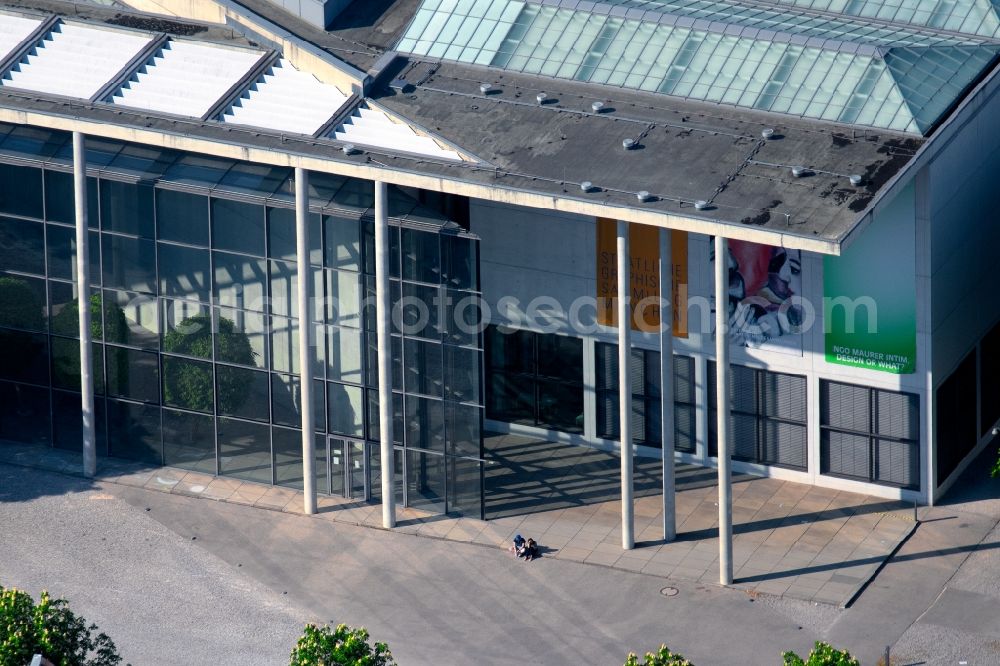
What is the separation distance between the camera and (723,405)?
56469 millimetres

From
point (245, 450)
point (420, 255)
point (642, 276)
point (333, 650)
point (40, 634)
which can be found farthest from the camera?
point (245, 450)

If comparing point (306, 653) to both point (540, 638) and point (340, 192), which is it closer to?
point (540, 638)

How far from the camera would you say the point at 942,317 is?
60.2 meters

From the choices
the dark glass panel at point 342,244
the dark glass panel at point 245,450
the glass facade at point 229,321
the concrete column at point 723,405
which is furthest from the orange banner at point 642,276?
the dark glass panel at point 245,450

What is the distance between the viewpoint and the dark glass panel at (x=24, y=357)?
65.4 meters

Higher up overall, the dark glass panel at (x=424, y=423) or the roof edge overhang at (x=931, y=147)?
the roof edge overhang at (x=931, y=147)

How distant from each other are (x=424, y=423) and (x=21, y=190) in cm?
1383

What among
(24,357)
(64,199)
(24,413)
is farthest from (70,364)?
(64,199)

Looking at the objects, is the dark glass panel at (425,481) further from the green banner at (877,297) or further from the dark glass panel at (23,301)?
the dark glass panel at (23,301)

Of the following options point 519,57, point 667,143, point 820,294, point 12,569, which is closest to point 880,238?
point 820,294

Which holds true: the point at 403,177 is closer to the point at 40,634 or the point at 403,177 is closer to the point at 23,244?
the point at 23,244

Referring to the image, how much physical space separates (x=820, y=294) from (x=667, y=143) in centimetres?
681

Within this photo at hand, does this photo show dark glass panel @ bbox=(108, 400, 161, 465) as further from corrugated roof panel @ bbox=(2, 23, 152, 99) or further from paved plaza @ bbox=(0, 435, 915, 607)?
corrugated roof panel @ bbox=(2, 23, 152, 99)

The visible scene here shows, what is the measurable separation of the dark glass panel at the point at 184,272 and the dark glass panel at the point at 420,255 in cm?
617
